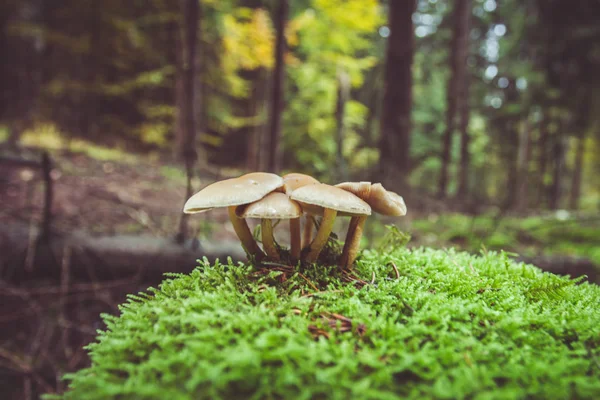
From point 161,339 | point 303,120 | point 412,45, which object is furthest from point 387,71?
point 303,120

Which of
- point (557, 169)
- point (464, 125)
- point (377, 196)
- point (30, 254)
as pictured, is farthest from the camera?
point (557, 169)

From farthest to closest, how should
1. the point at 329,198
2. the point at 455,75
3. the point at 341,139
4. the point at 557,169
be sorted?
the point at 557,169, the point at 455,75, the point at 341,139, the point at 329,198

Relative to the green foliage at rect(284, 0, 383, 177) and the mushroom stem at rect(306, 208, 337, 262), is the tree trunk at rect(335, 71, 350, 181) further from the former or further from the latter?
the mushroom stem at rect(306, 208, 337, 262)

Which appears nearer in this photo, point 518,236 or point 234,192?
point 234,192

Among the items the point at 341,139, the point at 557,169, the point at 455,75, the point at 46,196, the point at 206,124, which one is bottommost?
the point at 46,196

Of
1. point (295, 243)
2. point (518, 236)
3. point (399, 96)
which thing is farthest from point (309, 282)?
point (518, 236)

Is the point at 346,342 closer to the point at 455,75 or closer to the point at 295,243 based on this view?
the point at 295,243

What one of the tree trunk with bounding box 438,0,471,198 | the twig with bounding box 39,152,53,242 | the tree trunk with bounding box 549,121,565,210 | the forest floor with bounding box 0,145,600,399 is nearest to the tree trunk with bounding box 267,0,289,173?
the forest floor with bounding box 0,145,600,399

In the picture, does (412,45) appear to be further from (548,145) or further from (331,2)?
(548,145)
